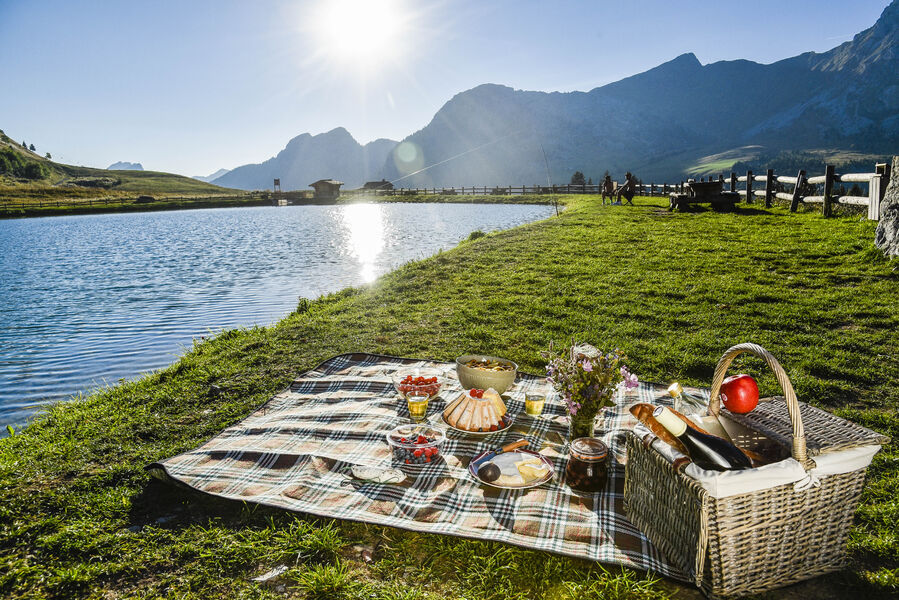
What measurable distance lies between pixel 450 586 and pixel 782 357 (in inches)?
230

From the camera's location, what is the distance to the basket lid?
2.79 m

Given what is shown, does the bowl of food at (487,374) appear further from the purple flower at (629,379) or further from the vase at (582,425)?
the purple flower at (629,379)

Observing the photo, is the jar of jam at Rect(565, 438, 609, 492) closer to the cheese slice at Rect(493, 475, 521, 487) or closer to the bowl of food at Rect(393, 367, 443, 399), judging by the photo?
the cheese slice at Rect(493, 475, 521, 487)

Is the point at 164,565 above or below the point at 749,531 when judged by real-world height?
below

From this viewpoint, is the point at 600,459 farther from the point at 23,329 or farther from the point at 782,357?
the point at 23,329

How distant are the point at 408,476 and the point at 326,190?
9948 centimetres

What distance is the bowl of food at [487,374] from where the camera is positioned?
16.0ft

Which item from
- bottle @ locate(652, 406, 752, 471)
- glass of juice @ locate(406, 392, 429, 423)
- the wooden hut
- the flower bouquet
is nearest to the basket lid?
bottle @ locate(652, 406, 752, 471)

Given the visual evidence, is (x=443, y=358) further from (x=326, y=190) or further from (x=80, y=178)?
(x=80, y=178)

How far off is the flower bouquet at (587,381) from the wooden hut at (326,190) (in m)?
97.3

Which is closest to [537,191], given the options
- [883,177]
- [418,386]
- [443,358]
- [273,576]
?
[883,177]

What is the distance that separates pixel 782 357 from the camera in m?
6.57

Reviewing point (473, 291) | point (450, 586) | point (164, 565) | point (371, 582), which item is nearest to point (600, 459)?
point (450, 586)

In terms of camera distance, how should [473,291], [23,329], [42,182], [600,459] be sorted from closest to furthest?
[600,459]
[473,291]
[23,329]
[42,182]
